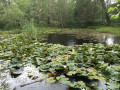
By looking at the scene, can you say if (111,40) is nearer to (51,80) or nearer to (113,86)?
(113,86)

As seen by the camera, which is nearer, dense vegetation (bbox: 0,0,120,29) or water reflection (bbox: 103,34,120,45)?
water reflection (bbox: 103,34,120,45)

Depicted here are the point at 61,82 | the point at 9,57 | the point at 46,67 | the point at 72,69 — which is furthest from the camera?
the point at 9,57

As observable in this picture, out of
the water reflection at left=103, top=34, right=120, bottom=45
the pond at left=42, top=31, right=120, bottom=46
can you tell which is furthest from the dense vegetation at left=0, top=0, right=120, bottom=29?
the water reflection at left=103, top=34, right=120, bottom=45

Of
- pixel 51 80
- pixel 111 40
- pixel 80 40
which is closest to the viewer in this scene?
pixel 51 80

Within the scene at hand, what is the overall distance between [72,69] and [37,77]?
2.74ft

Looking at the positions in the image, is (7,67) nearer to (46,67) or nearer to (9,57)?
(9,57)

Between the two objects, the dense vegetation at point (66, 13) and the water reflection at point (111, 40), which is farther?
the dense vegetation at point (66, 13)

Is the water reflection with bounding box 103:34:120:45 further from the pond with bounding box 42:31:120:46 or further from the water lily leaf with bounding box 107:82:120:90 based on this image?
the water lily leaf with bounding box 107:82:120:90

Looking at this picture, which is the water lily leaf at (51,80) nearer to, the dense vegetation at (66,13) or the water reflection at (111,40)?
the water reflection at (111,40)

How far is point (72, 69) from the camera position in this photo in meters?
2.37

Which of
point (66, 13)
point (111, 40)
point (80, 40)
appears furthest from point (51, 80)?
point (66, 13)

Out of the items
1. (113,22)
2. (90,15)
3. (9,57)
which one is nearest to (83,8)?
(90,15)

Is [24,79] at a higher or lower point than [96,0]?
lower

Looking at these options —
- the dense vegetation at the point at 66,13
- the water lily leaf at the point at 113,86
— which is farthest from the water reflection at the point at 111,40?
the dense vegetation at the point at 66,13
